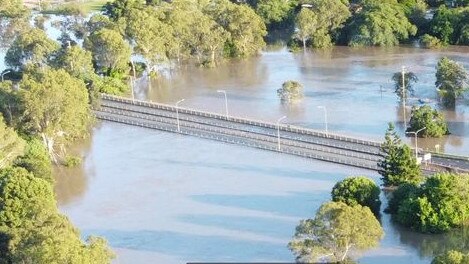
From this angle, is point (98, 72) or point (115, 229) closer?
point (115, 229)

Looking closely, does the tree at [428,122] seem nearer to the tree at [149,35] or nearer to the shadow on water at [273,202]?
the shadow on water at [273,202]

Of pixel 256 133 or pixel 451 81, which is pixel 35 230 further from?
pixel 451 81

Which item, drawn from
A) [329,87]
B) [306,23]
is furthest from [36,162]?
[306,23]

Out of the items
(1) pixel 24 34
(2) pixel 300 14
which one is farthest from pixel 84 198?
(2) pixel 300 14

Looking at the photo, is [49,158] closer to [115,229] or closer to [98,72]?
[115,229]

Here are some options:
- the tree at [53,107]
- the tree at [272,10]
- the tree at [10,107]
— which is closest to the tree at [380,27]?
the tree at [272,10]

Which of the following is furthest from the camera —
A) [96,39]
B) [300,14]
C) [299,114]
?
[300,14]

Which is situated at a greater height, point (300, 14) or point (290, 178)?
point (300, 14)
